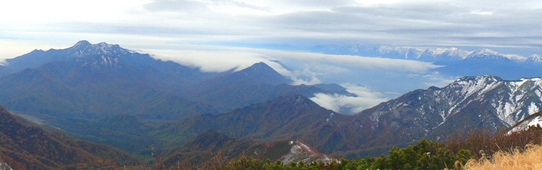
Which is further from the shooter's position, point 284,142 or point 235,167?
point 284,142

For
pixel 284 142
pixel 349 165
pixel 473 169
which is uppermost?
pixel 473 169

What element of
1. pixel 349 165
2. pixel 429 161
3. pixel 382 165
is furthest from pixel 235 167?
pixel 429 161

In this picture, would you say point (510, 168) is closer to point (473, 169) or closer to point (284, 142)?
point (473, 169)

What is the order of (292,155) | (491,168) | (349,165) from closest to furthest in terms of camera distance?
(491,168)
(349,165)
(292,155)

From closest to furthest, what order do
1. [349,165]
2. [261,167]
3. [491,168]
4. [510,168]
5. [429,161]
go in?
[510,168]
[491,168]
[429,161]
[349,165]
[261,167]

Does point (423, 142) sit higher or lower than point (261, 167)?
higher

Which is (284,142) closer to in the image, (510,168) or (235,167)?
(235,167)

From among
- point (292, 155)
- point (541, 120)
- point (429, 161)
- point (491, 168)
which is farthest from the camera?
point (292, 155)

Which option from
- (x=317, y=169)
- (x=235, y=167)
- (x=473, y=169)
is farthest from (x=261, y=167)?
(x=473, y=169)

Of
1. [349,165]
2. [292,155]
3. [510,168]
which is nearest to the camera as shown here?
[510,168]
